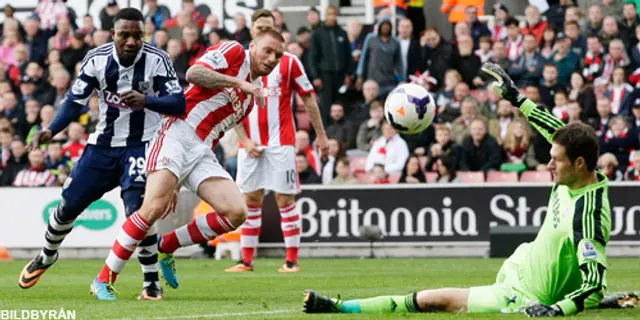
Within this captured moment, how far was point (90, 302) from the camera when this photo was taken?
9445 millimetres

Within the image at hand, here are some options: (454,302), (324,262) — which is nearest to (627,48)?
(324,262)

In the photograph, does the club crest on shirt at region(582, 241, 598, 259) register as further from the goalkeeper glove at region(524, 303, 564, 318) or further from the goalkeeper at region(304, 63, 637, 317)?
the goalkeeper glove at region(524, 303, 564, 318)

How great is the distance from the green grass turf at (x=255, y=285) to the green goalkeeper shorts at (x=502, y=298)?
0.08 m

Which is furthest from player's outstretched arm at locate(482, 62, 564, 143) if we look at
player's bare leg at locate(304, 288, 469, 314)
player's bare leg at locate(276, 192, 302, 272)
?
player's bare leg at locate(276, 192, 302, 272)

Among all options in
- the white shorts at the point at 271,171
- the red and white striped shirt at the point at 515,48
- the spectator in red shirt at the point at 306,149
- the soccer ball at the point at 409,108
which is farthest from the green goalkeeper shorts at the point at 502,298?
the red and white striped shirt at the point at 515,48

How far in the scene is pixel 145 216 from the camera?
9453mm

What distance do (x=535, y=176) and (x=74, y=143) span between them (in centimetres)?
748

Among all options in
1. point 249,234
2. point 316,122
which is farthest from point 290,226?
point 316,122

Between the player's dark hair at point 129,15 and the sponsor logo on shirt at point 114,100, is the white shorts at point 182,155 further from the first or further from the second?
the player's dark hair at point 129,15

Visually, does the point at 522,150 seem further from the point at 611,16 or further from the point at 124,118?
the point at 124,118

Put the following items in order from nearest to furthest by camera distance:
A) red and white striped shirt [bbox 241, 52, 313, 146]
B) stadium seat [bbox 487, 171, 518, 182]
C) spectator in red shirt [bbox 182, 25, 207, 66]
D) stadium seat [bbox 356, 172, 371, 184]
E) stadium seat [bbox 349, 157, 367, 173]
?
1. red and white striped shirt [bbox 241, 52, 313, 146]
2. stadium seat [bbox 487, 171, 518, 182]
3. stadium seat [bbox 356, 172, 371, 184]
4. stadium seat [bbox 349, 157, 367, 173]
5. spectator in red shirt [bbox 182, 25, 207, 66]

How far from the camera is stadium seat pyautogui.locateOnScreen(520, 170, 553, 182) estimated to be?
1805 centimetres

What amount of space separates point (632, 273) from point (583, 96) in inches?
242

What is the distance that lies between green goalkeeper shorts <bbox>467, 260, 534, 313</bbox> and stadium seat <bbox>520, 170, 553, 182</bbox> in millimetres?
10573
